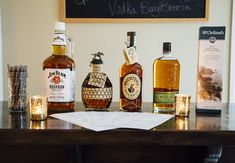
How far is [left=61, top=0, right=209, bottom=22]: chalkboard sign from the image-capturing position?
182cm

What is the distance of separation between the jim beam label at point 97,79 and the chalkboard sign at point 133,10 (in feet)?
3.25

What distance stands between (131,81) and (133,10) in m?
1.01

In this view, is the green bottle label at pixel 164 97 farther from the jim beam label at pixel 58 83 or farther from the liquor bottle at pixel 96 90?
the jim beam label at pixel 58 83

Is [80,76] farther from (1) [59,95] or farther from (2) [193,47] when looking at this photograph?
(1) [59,95]

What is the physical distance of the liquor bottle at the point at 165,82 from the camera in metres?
0.94

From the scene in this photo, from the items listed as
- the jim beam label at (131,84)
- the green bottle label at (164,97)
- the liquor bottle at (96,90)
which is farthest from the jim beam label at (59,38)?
the green bottle label at (164,97)

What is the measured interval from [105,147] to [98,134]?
0.08 m

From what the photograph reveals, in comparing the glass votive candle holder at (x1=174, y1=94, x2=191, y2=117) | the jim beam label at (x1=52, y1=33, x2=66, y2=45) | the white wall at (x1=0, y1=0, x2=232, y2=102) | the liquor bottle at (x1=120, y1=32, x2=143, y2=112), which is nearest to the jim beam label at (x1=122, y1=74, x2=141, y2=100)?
the liquor bottle at (x1=120, y1=32, x2=143, y2=112)

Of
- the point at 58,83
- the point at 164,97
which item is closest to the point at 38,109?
the point at 58,83

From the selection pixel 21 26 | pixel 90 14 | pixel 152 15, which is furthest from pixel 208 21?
pixel 21 26

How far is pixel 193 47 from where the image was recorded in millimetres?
1868

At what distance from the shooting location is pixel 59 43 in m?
0.94

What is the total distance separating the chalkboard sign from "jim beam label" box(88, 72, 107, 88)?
0.99 meters

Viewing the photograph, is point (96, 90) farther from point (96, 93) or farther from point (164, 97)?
point (164, 97)
